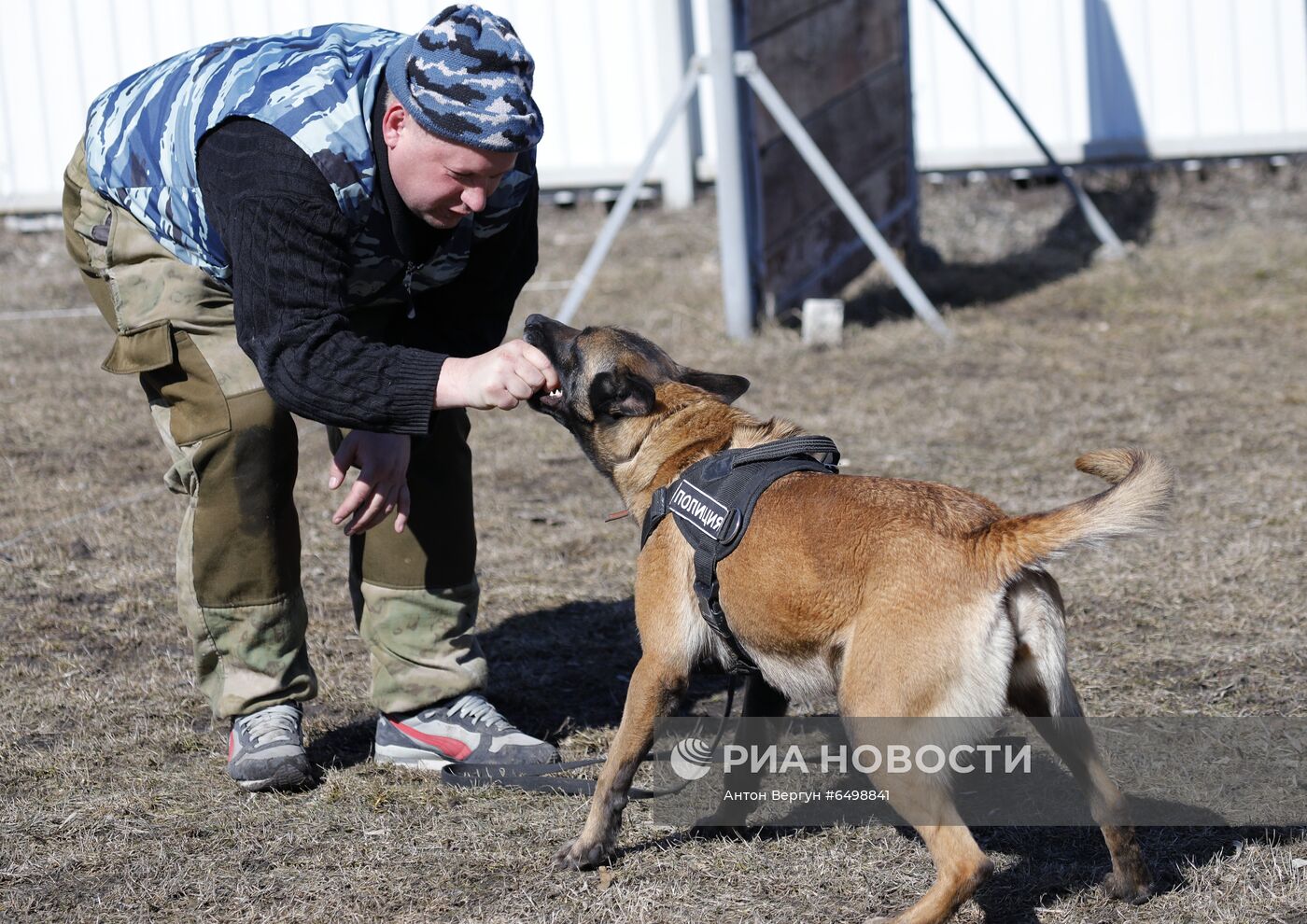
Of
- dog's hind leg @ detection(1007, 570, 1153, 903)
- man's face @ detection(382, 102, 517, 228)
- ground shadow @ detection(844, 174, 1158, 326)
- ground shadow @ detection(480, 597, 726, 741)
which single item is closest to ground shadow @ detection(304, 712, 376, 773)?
ground shadow @ detection(480, 597, 726, 741)

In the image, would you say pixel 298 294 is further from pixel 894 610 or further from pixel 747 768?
pixel 747 768

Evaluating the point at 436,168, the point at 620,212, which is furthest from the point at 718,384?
the point at 620,212

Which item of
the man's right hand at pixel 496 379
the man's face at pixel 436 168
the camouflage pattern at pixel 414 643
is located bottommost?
the camouflage pattern at pixel 414 643

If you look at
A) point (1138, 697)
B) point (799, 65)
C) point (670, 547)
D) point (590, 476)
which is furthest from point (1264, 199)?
point (670, 547)

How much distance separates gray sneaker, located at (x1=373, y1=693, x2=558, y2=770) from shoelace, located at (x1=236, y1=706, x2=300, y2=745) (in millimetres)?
247

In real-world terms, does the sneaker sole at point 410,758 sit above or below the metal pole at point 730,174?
below

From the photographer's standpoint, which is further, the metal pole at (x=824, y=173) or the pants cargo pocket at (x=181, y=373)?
the metal pole at (x=824, y=173)

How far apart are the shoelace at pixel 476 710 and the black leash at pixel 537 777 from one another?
0.49 ft

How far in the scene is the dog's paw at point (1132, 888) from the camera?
2725 millimetres

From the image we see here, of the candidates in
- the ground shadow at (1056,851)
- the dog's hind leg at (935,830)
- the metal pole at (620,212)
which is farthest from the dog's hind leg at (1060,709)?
the metal pole at (620,212)

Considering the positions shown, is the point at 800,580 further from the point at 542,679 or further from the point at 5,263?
the point at 5,263

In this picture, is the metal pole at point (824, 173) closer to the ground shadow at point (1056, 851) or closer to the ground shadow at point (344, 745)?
the ground shadow at point (344, 745)

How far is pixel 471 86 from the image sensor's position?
2.71m

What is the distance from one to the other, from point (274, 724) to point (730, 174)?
518 cm
